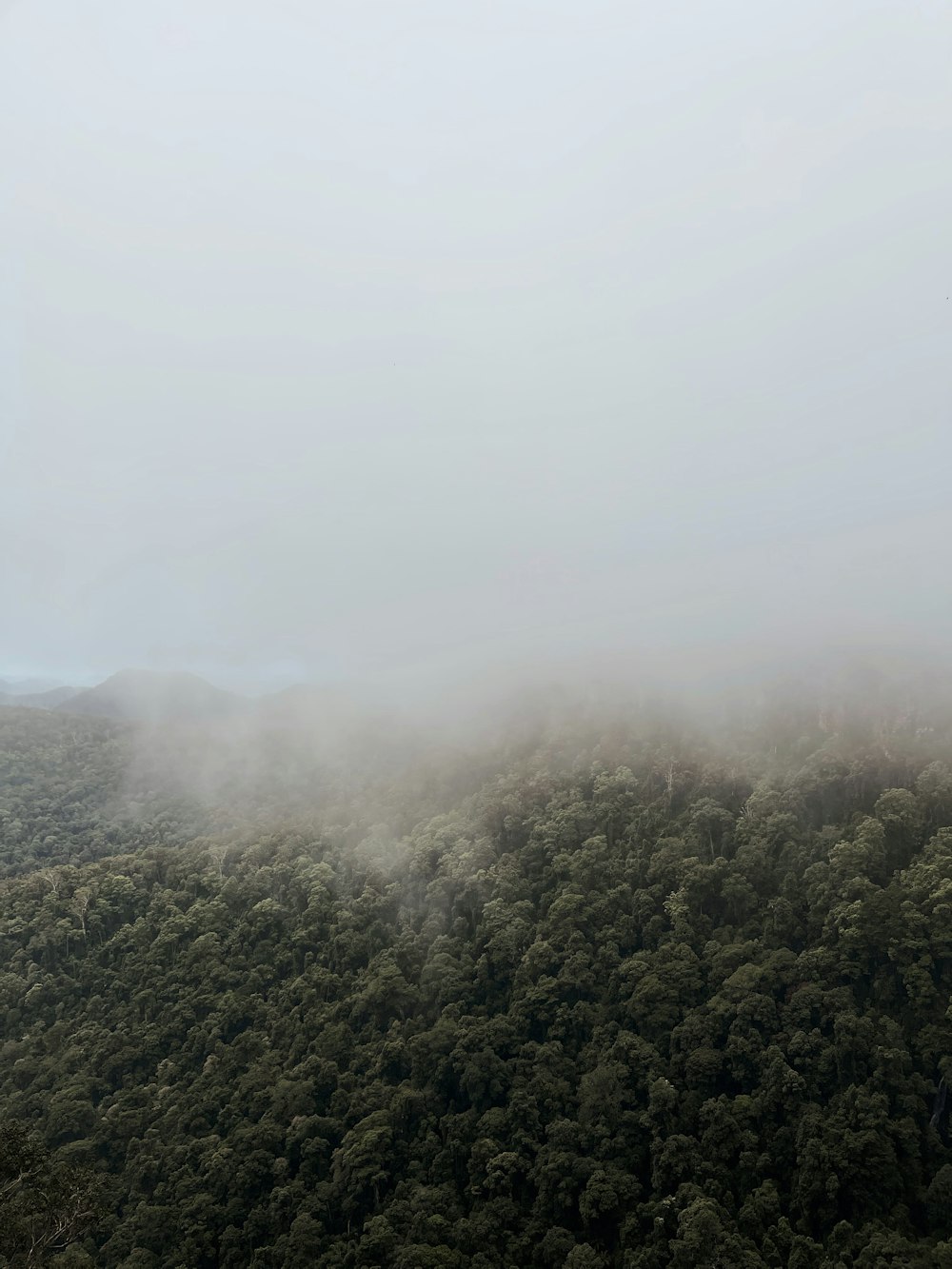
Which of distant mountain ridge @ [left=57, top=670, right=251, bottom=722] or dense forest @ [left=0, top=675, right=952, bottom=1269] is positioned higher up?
distant mountain ridge @ [left=57, top=670, right=251, bottom=722]

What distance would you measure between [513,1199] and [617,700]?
219 ft

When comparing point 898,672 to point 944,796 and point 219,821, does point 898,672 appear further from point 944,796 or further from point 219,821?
point 219,821

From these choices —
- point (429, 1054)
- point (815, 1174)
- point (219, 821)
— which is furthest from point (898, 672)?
point (219, 821)

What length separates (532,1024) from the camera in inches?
2101

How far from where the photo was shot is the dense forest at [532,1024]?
38688 millimetres

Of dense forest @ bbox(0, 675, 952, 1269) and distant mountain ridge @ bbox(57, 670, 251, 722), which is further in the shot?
distant mountain ridge @ bbox(57, 670, 251, 722)

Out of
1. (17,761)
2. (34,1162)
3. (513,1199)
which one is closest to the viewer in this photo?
(34,1162)

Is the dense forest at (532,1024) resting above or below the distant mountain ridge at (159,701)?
below

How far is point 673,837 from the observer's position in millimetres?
62156

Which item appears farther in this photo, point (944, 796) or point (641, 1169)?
point (944, 796)

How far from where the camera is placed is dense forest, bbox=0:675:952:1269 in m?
38.7

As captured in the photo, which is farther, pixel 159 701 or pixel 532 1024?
pixel 159 701

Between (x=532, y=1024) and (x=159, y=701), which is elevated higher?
(x=159, y=701)

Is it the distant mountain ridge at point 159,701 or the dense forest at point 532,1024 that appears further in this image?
the distant mountain ridge at point 159,701
